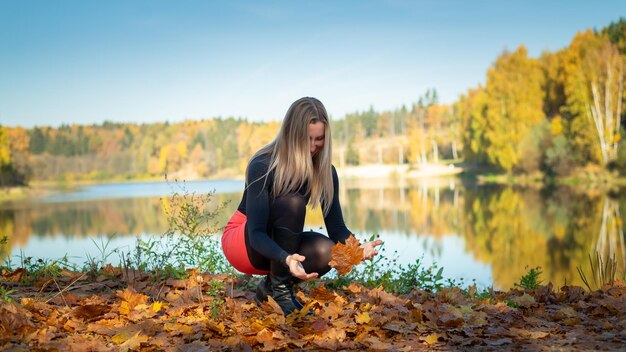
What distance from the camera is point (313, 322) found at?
319 centimetres

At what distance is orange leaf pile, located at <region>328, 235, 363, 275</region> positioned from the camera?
3191 millimetres

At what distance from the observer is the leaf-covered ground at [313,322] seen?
2898mm

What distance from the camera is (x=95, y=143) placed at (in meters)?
82.2

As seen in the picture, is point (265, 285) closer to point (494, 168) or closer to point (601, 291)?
point (601, 291)

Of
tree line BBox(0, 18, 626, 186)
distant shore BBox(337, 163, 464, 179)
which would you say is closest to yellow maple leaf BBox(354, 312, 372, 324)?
tree line BBox(0, 18, 626, 186)

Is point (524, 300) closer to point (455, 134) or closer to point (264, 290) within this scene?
point (264, 290)

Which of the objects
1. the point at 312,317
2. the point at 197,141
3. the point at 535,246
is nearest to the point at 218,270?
the point at 312,317

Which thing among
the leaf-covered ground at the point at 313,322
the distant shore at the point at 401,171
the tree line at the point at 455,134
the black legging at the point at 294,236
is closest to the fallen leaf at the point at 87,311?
the leaf-covered ground at the point at 313,322

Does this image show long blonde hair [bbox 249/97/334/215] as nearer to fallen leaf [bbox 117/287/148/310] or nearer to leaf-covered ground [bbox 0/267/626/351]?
leaf-covered ground [bbox 0/267/626/351]

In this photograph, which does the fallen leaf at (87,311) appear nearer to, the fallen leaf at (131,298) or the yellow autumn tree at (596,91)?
the fallen leaf at (131,298)

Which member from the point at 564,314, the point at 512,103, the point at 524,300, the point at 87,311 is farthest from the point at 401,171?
the point at 87,311

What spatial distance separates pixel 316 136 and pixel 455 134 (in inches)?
2696

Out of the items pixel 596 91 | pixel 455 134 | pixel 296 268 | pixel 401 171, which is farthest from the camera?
pixel 455 134

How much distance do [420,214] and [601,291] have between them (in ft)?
62.3
